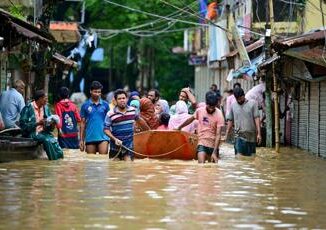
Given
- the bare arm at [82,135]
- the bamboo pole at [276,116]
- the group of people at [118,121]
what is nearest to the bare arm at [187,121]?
the group of people at [118,121]

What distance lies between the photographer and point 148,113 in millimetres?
21266

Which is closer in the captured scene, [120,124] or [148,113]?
[120,124]

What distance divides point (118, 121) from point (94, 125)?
→ 2264 mm

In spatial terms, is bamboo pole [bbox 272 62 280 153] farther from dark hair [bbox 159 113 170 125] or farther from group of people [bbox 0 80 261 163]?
dark hair [bbox 159 113 170 125]

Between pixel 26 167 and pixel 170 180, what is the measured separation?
3175 millimetres

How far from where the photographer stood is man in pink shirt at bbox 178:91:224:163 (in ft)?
56.9

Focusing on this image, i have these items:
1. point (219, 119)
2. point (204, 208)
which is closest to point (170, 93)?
point (219, 119)

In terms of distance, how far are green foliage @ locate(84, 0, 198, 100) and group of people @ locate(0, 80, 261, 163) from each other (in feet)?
50.6

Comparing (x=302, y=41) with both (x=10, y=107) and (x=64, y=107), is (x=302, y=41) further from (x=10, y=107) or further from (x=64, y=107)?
(x=10, y=107)

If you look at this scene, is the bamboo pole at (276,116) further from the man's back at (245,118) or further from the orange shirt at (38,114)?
the orange shirt at (38,114)

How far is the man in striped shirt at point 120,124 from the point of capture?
17141 mm

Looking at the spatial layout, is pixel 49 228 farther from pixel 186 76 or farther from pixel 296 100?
pixel 186 76

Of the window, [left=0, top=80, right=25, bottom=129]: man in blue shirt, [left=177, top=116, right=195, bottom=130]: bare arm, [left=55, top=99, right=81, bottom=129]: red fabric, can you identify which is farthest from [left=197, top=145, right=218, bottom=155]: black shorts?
the window

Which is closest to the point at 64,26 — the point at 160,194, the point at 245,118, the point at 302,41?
the point at 245,118
